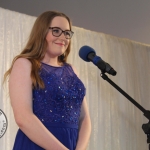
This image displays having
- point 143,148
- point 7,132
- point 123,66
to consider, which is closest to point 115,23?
point 123,66

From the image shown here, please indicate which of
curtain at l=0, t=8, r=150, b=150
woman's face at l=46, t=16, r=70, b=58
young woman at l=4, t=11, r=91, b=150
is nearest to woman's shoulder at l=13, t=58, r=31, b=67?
young woman at l=4, t=11, r=91, b=150

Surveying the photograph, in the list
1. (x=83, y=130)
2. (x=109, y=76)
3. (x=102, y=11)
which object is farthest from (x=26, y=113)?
(x=102, y=11)

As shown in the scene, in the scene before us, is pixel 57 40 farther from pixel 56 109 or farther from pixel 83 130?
pixel 83 130

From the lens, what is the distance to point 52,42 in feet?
4.66

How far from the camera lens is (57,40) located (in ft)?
4.66

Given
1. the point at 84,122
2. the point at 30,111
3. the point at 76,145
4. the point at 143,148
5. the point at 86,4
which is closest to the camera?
the point at 30,111

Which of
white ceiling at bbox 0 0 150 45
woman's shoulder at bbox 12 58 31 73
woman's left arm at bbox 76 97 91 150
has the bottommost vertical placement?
woman's left arm at bbox 76 97 91 150

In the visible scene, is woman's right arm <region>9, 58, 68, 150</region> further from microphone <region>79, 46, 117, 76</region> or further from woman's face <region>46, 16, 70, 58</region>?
microphone <region>79, 46, 117, 76</region>

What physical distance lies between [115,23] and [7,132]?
5.86 feet

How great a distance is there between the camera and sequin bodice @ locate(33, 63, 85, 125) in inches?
52.5

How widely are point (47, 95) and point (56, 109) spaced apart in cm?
7

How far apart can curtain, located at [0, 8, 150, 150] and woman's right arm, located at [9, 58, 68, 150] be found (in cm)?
120

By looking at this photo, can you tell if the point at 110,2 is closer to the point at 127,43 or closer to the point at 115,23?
the point at 115,23

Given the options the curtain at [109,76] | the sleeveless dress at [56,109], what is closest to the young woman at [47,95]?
the sleeveless dress at [56,109]
